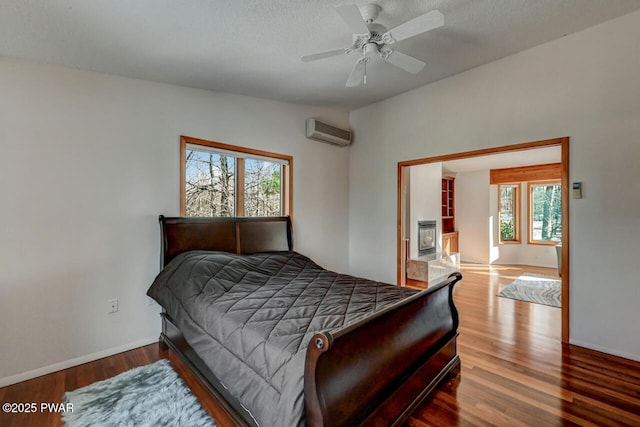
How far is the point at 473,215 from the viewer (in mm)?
7602

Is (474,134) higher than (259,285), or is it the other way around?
(474,134)

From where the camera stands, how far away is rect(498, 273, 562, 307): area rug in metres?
4.15

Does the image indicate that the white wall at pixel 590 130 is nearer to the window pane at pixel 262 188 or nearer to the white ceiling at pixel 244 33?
the white ceiling at pixel 244 33

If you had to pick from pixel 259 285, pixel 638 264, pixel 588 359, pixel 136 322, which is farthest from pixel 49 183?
pixel 638 264

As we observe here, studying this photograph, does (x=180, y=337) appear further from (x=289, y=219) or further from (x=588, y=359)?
(x=588, y=359)

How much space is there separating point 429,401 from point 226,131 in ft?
10.5

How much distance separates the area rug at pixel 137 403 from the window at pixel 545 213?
26.6ft

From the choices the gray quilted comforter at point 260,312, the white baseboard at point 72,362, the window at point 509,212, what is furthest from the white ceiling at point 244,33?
the window at point 509,212

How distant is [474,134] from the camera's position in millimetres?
3391

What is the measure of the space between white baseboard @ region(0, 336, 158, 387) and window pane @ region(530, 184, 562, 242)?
27.4 feet

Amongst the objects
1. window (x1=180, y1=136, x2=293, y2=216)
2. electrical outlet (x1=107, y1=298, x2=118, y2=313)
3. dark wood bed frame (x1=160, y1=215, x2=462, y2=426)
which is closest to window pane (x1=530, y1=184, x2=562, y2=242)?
dark wood bed frame (x1=160, y1=215, x2=462, y2=426)

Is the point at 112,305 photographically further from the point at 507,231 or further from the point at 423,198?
the point at 507,231

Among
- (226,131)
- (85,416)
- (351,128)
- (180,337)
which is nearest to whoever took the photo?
(85,416)

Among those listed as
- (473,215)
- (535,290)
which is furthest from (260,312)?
(473,215)
